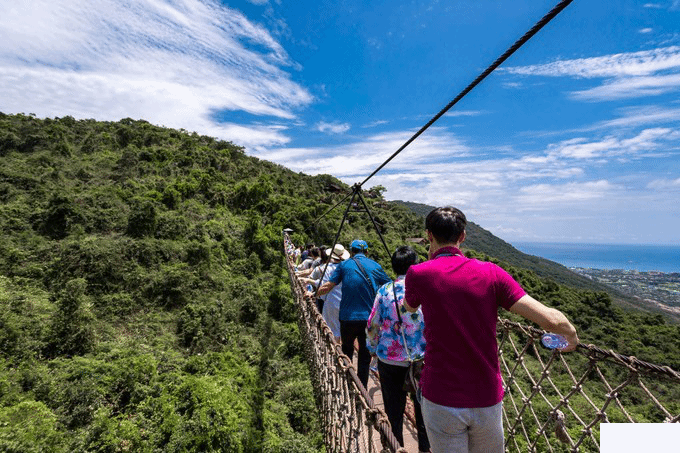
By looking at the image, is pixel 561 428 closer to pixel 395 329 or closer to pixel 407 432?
pixel 395 329

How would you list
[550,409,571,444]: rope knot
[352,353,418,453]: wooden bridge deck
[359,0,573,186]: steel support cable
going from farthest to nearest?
[352,353,418,453]: wooden bridge deck < [550,409,571,444]: rope knot < [359,0,573,186]: steel support cable

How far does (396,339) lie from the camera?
64.9 inches

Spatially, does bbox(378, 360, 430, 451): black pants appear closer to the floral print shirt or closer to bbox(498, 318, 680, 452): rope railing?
the floral print shirt

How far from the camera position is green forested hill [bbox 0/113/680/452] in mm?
3703

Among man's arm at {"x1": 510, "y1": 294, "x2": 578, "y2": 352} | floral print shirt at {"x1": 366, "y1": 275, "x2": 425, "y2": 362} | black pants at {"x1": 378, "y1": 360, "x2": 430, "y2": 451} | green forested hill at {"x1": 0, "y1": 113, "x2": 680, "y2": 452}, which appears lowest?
green forested hill at {"x1": 0, "y1": 113, "x2": 680, "y2": 452}

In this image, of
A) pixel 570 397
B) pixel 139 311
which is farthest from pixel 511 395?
pixel 139 311

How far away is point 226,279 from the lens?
8969mm

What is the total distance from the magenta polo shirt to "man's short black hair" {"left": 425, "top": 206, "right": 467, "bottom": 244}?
13cm

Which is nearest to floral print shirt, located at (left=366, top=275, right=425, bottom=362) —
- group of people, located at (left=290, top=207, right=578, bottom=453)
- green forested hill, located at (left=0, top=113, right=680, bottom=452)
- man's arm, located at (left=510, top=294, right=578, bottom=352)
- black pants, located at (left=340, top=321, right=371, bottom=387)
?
group of people, located at (left=290, top=207, right=578, bottom=453)

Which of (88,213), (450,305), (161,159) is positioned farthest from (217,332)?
(161,159)

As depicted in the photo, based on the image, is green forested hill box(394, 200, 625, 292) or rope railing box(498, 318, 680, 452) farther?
green forested hill box(394, 200, 625, 292)

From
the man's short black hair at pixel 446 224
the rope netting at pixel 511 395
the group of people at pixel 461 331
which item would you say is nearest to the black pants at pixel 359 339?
the rope netting at pixel 511 395

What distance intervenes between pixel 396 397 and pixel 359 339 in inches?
25.1

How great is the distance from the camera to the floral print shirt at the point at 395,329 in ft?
5.35
